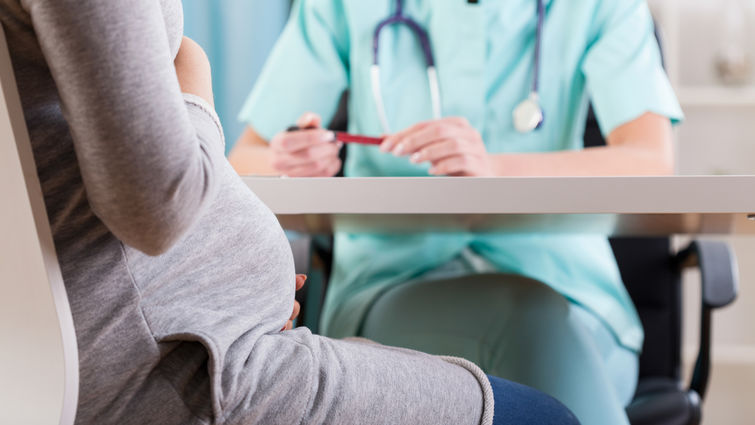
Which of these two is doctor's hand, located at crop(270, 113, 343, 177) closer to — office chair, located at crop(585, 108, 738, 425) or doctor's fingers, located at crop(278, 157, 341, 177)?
doctor's fingers, located at crop(278, 157, 341, 177)

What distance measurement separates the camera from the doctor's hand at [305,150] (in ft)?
3.25

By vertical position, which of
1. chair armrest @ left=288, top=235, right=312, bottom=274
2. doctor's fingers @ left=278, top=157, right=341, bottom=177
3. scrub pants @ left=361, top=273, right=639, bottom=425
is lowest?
chair armrest @ left=288, top=235, right=312, bottom=274

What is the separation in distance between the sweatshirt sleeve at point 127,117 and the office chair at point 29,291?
0.08ft

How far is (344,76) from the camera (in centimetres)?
129

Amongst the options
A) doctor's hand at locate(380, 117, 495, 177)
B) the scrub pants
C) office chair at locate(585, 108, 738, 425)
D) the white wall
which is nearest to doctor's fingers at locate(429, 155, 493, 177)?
doctor's hand at locate(380, 117, 495, 177)

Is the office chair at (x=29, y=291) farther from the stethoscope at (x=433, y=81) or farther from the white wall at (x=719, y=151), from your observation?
the white wall at (x=719, y=151)

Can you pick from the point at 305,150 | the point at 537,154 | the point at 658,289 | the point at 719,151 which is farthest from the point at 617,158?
the point at 719,151

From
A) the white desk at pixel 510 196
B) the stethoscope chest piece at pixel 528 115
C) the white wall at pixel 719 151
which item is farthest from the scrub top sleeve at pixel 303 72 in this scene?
the white wall at pixel 719 151

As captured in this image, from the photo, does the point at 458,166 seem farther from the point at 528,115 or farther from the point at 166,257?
the point at 166,257

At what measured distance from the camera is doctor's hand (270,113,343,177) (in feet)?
3.25

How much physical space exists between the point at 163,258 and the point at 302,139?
1.84 ft

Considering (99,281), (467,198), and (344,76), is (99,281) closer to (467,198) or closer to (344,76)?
(467,198)

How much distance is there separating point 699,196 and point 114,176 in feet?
1.46

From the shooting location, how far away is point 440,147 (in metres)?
0.94
